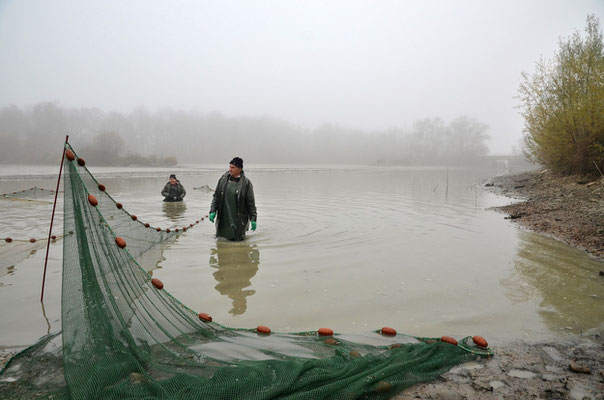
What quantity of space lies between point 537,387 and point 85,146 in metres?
67.2

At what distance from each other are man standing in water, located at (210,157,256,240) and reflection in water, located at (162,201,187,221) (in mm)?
3690

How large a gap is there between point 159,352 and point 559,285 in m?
5.26

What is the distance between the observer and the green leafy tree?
15594 mm

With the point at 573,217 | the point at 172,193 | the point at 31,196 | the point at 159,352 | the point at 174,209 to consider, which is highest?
the point at 172,193

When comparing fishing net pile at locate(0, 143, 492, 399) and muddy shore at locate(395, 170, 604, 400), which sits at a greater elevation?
fishing net pile at locate(0, 143, 492, 399)

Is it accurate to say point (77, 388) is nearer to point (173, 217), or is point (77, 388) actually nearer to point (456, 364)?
point (456, 364)

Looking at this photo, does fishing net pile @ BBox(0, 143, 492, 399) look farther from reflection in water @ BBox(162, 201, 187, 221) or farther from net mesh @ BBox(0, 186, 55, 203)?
net mesh @ BBox(0, 186, 55, 203)

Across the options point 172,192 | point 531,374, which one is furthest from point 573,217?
point 172,192

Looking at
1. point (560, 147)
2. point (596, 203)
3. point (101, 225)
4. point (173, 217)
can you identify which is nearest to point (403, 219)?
point (596, 203)

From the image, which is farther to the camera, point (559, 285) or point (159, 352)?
point (559, 285)

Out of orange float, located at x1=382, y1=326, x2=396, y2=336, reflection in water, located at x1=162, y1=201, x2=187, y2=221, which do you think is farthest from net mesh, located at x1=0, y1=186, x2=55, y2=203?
orange float, located at x1=382, y1=326, x2=396, y2=336

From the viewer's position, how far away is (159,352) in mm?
2914

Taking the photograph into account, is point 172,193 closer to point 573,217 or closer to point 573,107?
point 573,217

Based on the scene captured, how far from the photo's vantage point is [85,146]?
2301 inches
